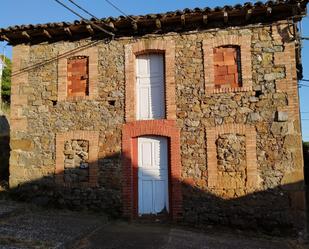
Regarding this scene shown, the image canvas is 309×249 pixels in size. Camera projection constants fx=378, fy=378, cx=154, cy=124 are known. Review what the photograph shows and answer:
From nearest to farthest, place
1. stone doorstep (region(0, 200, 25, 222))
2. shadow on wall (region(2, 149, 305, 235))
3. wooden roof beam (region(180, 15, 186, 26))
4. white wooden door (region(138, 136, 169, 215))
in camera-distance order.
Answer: stone doorstep (region(0, 200, 25, 222)), shadow on wall (region(2, 149, 305, 235)), wooden roof beam (region(180, 15, 186, 26)), white wooden door (region(138, 136, 169, 215))

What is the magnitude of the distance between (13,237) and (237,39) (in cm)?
729

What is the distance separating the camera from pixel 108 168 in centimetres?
1065

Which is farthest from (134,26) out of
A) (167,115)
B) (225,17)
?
(167,115)

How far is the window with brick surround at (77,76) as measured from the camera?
1127 cm

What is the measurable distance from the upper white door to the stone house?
0.10 feet

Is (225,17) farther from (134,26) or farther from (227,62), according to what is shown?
(134,26)

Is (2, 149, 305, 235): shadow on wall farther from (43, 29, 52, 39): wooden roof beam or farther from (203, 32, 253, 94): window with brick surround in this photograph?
(43, 29, 52, 39): wooden roof beam

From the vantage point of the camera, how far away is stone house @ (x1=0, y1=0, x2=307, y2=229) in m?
9.73

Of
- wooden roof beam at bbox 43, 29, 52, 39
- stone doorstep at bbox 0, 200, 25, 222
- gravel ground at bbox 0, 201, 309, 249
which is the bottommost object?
gravel ground at bbox 0, 201, 309, 249

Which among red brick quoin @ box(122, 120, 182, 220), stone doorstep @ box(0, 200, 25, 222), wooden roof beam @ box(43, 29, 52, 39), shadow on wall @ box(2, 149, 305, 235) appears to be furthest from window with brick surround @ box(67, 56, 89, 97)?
stone doorstep @ box(0, 200, 25, 222)

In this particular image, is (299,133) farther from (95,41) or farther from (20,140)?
(20,140)

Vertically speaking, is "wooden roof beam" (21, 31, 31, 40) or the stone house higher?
"wooden roof beam" (21, 31, 31, 40)

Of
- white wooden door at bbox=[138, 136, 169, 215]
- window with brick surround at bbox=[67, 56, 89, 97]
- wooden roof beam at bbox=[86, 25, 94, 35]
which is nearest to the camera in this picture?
white wooden door at bbox=[138, 136, 169, 215]

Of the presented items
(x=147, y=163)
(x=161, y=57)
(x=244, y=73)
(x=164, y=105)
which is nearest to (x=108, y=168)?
(x=147, y=163)
